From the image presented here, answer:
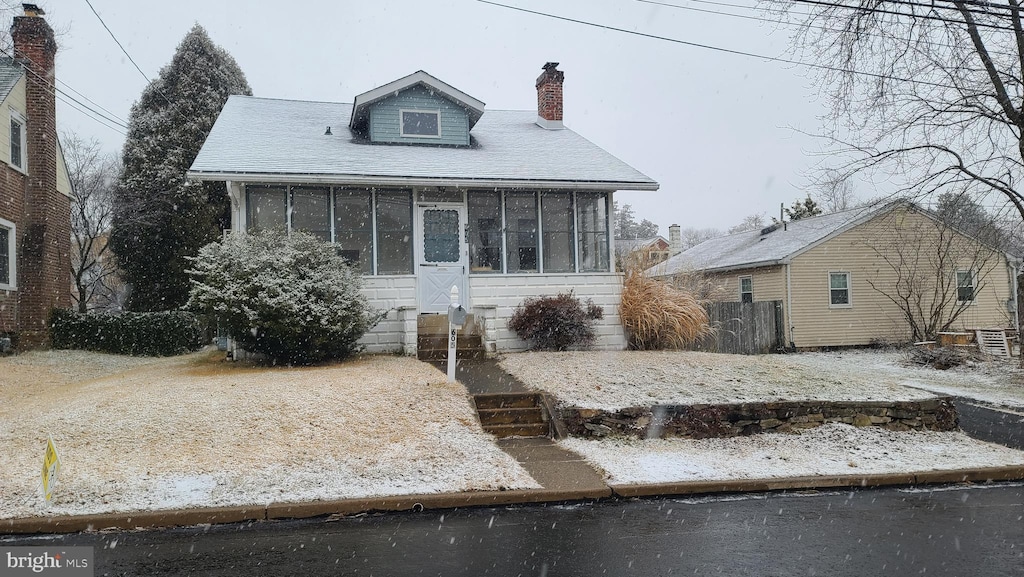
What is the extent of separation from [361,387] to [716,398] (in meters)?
4.70

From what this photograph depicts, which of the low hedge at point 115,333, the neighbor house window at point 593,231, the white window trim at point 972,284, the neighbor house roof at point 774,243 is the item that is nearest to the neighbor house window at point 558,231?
the neighbor house window at point 593,231

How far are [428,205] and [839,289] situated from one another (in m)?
14.5

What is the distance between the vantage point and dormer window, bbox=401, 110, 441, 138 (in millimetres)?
15953

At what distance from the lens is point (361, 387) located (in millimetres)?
9273

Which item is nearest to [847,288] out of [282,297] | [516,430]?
[516,430]

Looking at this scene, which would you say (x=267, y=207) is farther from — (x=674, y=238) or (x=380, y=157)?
(x=674, y=238)

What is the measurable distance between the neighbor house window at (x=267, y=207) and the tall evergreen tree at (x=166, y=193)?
30.2 feet

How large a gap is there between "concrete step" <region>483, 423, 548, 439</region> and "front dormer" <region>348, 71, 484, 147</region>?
8.76 metres

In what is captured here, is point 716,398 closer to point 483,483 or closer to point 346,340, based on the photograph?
point 483,483

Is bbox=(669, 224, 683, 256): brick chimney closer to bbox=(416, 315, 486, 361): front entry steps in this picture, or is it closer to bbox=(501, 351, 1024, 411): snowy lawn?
bbox=(501, 351, 1024, 411): snowy lawn

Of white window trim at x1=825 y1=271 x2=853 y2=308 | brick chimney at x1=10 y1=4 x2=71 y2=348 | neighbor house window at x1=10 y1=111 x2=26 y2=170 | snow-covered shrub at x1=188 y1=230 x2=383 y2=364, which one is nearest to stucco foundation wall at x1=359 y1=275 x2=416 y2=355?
snow-covered shrub at x1=188 y1=230 x2=383 y2=364

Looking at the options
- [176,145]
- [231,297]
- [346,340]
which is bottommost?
[346,340]

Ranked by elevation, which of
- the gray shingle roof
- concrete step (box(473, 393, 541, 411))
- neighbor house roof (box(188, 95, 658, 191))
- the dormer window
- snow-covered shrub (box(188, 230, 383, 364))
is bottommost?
concrete step (box(473, 393, 541, 411))

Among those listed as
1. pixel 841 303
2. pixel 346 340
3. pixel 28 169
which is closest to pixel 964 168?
pixel 841 303
